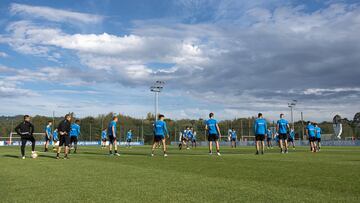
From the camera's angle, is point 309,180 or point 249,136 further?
point 249,136

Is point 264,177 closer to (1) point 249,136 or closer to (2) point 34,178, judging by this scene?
(2) point 34,178

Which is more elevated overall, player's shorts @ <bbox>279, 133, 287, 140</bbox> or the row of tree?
the row of tree

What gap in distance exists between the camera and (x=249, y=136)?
2160 inches

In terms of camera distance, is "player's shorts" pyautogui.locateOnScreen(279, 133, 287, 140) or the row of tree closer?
"player's shorts" pyautogui.locateOnScreen(279, 133, 287, 140)

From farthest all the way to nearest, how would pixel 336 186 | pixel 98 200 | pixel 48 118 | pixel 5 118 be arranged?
pixel 48 118 → pixel 5 118 → pixel 336 186 → pixel 98 200

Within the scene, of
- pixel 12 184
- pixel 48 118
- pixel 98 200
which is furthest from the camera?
pixel 48 118

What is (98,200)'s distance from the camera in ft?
18.0

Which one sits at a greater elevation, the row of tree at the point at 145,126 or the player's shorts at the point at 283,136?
the row of tree at the point at 145,126

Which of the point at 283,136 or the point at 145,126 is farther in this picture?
the point at 145,126

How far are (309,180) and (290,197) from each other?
84.3 inches

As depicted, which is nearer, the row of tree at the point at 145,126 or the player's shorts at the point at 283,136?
the player's shorts at the point at 283,136

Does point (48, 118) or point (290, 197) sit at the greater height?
point (48, 118)

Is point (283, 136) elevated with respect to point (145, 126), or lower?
lower

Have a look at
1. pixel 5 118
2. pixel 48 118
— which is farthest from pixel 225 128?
pixel 5 118
